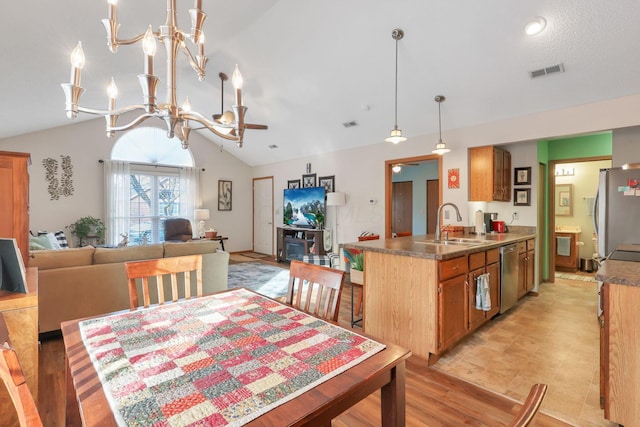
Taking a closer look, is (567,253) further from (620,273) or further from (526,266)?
(620,273)

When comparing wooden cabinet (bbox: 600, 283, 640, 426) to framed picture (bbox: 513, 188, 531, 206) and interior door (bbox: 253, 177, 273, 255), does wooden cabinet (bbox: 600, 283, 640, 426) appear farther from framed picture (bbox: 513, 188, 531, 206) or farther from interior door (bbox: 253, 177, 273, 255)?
interior door (bbox: 253, 177, 273, 255)

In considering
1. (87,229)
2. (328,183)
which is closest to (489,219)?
(328,183)

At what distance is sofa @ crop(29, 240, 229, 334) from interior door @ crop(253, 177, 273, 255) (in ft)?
15.5

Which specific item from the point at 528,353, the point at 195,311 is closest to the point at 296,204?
the point at 528,353

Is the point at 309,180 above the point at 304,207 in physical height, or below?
above

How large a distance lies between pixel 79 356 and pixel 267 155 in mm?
6913

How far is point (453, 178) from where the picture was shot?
471 centimetres

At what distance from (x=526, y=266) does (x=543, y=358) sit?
6.00 ft

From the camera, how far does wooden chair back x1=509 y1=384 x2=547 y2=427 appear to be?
471 millimetres

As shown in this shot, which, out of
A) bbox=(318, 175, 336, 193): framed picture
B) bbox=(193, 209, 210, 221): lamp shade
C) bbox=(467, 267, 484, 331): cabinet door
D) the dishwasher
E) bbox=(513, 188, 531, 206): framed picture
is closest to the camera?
bbox=(467, 267, 484, 331): cabinet door

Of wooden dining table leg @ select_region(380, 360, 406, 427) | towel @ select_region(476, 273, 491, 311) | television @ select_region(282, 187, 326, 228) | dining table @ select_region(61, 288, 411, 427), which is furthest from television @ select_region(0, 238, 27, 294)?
television @ select_region(282, 187, 326, 228)

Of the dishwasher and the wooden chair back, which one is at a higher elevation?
the wooden chair back

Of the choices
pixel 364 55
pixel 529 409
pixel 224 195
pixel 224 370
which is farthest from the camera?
pixel 224 195

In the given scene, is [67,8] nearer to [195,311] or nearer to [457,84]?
[195,311]
